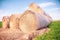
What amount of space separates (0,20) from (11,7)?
6.5 inches

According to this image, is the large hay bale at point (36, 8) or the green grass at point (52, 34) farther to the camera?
the large hay bale at point (36, 8)

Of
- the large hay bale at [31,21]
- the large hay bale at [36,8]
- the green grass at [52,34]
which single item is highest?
the large hay bale at [36,8]

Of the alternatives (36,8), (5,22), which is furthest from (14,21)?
(36,8)

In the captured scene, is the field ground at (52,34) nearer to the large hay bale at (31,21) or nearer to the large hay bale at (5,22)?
the large hay bale at (31,21)

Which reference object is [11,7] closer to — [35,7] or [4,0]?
[4,0]

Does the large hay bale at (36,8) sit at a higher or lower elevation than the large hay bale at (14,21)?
higher

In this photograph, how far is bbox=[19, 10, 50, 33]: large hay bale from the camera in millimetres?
1575

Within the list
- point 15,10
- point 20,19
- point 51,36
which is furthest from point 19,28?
point 51,36

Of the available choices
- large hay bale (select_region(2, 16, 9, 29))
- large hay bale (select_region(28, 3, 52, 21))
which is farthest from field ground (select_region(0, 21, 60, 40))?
large hay bale (select_region(2, 16, 9, 29))

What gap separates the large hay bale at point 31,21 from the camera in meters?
1.58

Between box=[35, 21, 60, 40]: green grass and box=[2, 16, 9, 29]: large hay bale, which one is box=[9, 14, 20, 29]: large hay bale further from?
box=[35, 21, 60, 40]: green grass

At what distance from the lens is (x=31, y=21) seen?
5.25 ft

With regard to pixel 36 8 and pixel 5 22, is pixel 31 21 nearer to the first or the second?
pixel 36 8

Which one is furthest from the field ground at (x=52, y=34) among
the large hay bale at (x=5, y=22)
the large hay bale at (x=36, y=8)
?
the large hay bale at (x=5, y=22)
